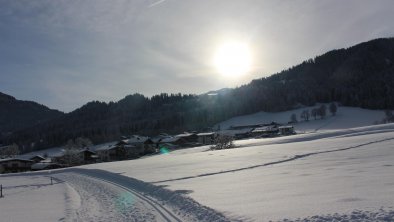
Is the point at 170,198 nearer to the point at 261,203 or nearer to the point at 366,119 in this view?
the point at 261,203

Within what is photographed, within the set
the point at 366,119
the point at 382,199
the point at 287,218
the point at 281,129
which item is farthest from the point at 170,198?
the point at 366,119

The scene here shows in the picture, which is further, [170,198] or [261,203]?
[170,198]

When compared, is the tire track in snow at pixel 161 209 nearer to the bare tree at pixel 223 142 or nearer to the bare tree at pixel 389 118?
the bare tree at pixel 223 142

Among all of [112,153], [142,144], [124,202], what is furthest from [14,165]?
[124,202]

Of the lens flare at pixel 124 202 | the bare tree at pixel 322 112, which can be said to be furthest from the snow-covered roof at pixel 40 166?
the bare tree at pixel 322 112

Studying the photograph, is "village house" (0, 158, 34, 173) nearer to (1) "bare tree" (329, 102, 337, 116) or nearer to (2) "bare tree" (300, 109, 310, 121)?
(2) "bare tree" (300, 109, 310, 121)

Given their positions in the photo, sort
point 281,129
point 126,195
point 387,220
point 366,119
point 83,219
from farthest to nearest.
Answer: point 366,119 < point 281,129 < point 126,195 < point 83,219 < point 387,220

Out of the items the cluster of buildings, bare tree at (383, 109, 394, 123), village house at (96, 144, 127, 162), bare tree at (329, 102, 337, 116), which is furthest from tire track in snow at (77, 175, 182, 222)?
bare tree at (329, 102, 337, 116)

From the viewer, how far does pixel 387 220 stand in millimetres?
11047

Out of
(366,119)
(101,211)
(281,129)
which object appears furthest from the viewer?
(366,119)

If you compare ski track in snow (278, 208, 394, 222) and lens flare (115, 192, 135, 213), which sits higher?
ski track in snow (278, 208, 394, 222)

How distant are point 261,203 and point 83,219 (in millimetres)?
7413

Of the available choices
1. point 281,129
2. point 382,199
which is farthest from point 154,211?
point 281,129

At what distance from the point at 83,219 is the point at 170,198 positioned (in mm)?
5137
